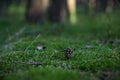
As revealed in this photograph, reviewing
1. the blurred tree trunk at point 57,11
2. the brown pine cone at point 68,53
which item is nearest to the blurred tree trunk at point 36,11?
the blurred tree trunk at point 57,11

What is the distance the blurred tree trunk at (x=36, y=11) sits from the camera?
9367 mm

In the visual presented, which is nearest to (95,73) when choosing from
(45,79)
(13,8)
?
(45,79)

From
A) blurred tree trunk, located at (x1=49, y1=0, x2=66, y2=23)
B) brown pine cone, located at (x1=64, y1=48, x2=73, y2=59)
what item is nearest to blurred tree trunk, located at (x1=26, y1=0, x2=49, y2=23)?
blurred tree trunk, located at (x1=49, y1=0, x2=66, y2=23)

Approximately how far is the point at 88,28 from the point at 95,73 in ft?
18.0

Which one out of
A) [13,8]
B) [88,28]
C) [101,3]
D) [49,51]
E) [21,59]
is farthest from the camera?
[13,8]

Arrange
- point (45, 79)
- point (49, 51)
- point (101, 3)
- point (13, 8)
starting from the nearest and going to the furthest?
point (45, 79), point (49, 51), point (101, 3), point (13, 8)

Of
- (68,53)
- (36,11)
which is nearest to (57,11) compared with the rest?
(36,11)

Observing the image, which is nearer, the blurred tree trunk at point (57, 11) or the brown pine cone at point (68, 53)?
the brown pine cone at point (68, 53)

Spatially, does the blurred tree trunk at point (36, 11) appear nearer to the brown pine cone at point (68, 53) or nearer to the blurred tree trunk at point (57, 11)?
the blurred tree trunk at point (57, 11)

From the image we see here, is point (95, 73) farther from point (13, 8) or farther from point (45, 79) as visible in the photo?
point (13, 8)

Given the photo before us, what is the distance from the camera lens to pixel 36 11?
952 centimetres

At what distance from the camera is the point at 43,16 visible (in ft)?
31.6

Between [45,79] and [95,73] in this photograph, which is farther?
[95,73]

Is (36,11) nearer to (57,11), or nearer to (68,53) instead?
(57,11)
